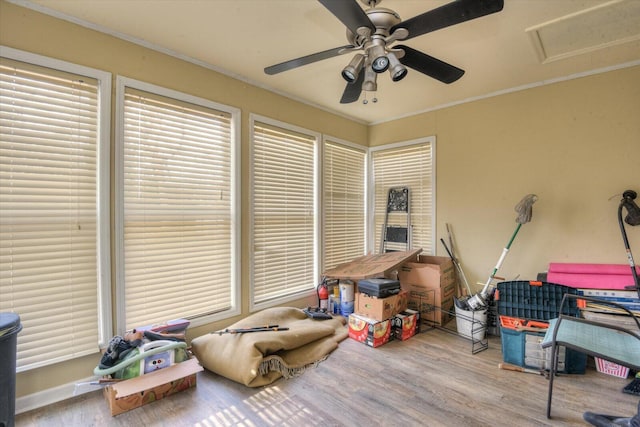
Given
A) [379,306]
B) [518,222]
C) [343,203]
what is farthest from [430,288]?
[343,203]

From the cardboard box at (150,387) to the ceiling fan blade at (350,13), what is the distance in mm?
2478

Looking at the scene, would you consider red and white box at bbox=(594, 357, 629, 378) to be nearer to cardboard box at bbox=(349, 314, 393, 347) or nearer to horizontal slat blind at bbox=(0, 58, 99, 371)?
cardboard box at bbox=(349, 314, 393, 347)

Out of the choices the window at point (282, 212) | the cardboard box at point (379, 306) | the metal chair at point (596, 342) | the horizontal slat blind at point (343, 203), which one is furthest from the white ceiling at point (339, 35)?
the cardboard box at point (379, 306)

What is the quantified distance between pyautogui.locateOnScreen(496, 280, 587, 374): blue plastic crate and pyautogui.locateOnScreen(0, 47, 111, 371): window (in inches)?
130

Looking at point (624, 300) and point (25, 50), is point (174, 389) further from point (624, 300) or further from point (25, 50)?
point (624, 300)

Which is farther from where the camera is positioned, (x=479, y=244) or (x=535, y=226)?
(x=479, y=244)

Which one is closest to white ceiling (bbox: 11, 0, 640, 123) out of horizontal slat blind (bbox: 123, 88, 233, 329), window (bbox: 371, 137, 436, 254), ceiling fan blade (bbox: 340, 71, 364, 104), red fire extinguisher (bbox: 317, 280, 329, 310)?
ceiling fan blade (bbox: 340, 71, 364, 104)

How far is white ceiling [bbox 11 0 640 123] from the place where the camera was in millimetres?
1942

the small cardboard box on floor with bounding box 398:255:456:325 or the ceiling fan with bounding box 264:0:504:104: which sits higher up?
the ceiling fan with bounding box 264:0:504:104

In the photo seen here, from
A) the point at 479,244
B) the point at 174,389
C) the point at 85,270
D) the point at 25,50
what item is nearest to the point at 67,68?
the point at 25,50

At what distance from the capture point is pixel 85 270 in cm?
211

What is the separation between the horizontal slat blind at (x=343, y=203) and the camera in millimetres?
4020

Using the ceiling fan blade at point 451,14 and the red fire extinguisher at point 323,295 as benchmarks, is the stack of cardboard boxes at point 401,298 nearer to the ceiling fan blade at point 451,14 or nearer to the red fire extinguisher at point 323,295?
the red fire extinguisher at point 323,295

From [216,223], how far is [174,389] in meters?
1.42
